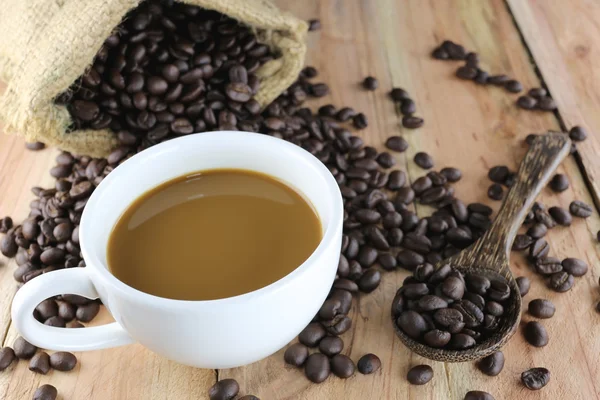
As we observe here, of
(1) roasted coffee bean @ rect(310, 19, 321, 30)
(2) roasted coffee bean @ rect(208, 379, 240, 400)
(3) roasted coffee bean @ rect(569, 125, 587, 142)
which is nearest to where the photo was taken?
(2) roasted coffee bean @ rect(208, 379, 240, 400)

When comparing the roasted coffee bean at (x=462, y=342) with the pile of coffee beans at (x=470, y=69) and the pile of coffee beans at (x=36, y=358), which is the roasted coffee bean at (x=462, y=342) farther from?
the pile of coffee beans at (x=470, y=69)

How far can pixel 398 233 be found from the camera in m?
1.56

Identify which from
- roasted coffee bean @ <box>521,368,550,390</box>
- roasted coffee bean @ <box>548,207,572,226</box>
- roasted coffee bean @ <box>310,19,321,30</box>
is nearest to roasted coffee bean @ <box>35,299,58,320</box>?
roasted coffee bean @ <box>521,368,550,390</box>

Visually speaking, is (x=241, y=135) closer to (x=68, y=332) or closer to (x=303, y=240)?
(x=303, y=240)

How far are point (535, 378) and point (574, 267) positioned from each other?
323 mm

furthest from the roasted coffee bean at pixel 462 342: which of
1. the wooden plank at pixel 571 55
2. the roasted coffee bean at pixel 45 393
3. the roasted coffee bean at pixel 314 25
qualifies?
the roasted coffee bean at pixel 314 25

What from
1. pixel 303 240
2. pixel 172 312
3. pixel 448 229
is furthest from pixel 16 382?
pixel 448 229

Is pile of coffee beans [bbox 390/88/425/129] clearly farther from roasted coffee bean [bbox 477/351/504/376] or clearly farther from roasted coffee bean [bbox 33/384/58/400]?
roasted coffee bean [bbox 33/384/58/400]

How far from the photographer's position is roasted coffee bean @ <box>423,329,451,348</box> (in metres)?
1.26

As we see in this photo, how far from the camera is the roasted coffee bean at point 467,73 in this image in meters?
2.08

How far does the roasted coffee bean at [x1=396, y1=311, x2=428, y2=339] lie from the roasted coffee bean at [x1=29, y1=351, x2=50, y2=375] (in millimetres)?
715

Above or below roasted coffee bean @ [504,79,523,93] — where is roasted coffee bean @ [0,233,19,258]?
below

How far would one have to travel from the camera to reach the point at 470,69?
209 cm

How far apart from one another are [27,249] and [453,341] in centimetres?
99
